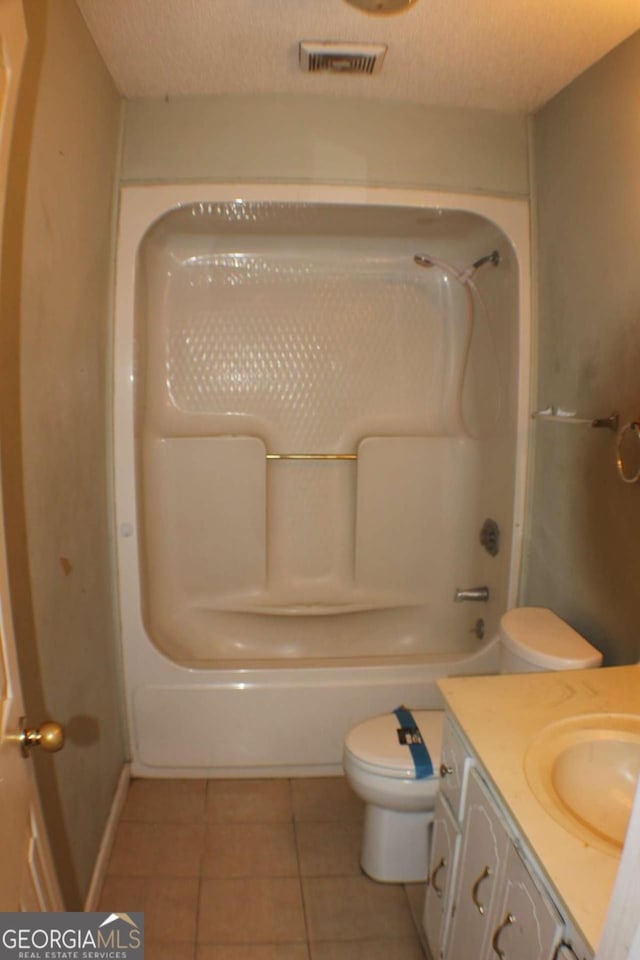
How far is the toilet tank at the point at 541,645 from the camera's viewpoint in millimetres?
1516

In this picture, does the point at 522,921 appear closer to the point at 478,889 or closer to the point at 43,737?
the point at 478,889

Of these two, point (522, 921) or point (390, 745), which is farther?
point (390, 745)

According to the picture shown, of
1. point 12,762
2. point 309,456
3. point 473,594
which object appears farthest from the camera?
point 309,456

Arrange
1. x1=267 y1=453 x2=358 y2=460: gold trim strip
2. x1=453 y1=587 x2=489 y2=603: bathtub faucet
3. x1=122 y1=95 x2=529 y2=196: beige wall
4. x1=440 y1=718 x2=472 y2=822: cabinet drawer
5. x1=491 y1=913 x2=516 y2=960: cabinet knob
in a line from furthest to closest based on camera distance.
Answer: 1. x1=267 y1=453 x2=358 y2=460: gold trim strip
2. x1=453 y1=587 x2=489 y2=603: bathtub faucet
3. x1=122 y1=95 x2=529 y2=196: beige wall
4. x1=440 y1=718 x2=472 y2=822: cabinet drawer
5. x1=491 y1=913 x2=516 y2=960: cabinet knob

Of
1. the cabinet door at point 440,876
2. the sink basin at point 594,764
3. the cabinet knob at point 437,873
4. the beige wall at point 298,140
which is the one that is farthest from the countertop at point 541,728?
the beige wall at point 298,140

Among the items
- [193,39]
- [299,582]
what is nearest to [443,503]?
[299,582]

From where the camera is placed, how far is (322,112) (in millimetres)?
1882

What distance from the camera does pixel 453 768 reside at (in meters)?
1.27

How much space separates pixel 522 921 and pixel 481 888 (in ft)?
0.61

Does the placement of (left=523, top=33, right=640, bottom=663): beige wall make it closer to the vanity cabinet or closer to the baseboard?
the vanity cabinet

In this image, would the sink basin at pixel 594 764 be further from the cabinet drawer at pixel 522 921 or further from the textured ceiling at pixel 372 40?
the textured ceiling at pixel 372 40

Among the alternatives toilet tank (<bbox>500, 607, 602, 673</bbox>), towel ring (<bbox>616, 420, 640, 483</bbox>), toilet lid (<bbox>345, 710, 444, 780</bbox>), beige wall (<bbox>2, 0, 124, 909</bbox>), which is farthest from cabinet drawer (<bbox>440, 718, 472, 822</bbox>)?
beige wall (<bbox>2, 0, 124, 909</bbox>)

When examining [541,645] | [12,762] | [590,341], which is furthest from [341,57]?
[12,762]

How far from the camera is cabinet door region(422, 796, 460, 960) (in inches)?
51.1
